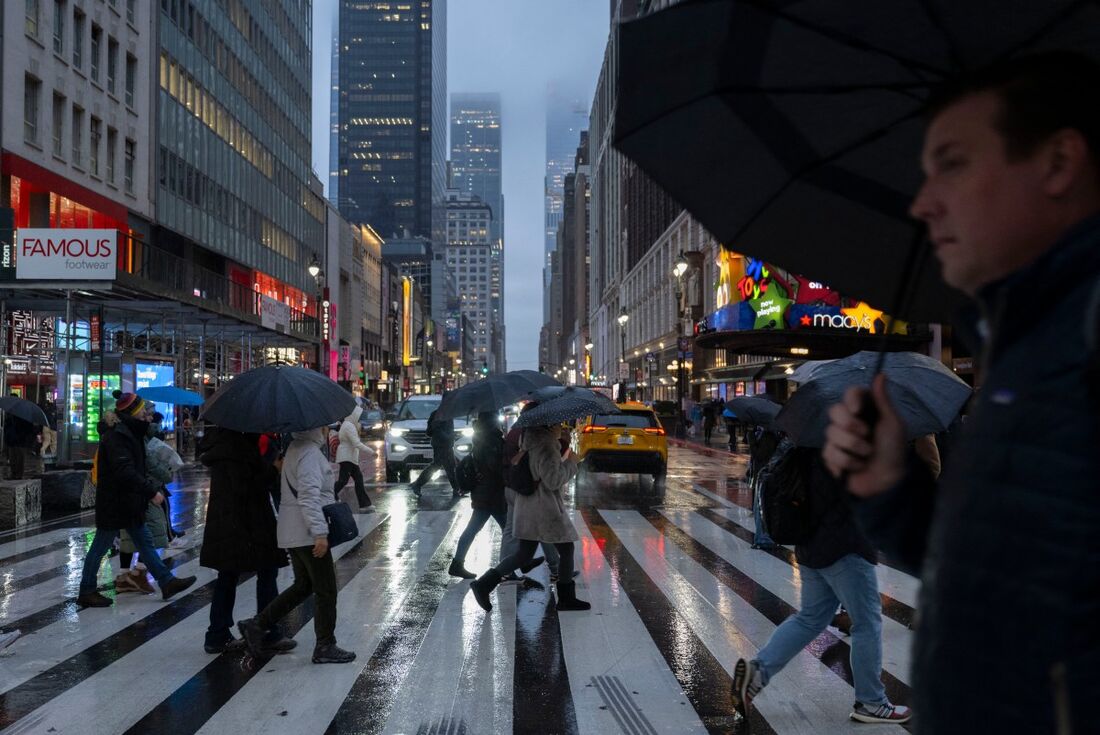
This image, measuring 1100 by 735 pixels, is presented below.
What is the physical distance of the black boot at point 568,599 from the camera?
8.60m

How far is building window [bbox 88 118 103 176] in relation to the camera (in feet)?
120

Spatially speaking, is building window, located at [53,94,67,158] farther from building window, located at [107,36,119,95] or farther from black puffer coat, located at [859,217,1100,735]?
black puffer coat, located at [859,217,1100,735]

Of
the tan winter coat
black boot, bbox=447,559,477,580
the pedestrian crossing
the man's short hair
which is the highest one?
the man's short hair

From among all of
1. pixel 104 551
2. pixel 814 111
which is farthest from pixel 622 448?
pixel 814 111

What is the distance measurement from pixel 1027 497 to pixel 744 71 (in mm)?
1479

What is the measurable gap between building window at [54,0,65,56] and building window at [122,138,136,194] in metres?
5.92

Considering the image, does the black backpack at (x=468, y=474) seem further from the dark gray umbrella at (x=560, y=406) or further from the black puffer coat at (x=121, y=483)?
the black puffer coat at (x=121, y=483)

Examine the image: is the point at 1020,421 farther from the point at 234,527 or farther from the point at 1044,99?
the point at 234,527

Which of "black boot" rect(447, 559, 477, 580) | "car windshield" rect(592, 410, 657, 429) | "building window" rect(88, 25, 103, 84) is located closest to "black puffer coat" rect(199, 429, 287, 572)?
"black boot" rect(447, 559, 477, 580)

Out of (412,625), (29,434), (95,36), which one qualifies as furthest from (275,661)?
(95,36)

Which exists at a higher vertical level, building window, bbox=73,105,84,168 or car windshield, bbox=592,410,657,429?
building window, bbox=73,105,84,168

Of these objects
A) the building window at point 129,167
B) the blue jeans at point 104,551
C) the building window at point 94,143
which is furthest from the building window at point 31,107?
the blue jeans at point 104,551

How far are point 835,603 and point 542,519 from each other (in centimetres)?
329

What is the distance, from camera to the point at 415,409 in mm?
23984
